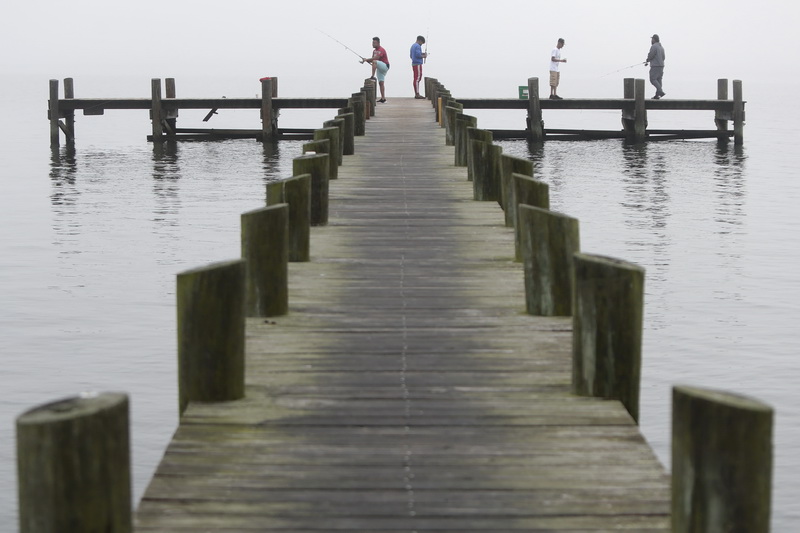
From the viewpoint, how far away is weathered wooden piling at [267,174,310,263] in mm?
9539

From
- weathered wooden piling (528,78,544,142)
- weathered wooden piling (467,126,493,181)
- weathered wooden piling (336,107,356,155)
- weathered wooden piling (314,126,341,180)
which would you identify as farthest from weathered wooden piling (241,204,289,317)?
weathered wooden piling (528,78,544,142)

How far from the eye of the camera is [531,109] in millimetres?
40094

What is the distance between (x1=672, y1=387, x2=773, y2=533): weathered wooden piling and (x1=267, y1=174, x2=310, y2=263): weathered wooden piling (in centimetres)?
551

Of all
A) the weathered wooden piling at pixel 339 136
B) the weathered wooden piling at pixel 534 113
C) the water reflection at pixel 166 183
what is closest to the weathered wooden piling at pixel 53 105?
the water reflection at pixel 166 183

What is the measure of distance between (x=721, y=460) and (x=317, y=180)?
7736 mm

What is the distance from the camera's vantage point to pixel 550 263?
25.5 feet

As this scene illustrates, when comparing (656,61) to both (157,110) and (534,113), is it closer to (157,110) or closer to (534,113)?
(534,113)

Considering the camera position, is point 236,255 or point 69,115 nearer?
point 236,255

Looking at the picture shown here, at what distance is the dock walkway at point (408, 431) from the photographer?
4672 mm

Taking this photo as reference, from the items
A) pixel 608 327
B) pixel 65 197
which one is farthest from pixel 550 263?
pixel 65 197

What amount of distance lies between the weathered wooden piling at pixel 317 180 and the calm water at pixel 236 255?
2.73m

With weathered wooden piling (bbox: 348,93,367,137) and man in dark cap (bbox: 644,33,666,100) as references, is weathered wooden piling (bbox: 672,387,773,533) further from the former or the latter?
man in dark cap (bbox: 644,33,666,100)

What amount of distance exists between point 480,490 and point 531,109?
35.9m

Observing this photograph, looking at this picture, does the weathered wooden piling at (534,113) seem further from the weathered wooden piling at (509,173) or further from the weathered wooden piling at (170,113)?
the weathered wooden piling at (509,173)
